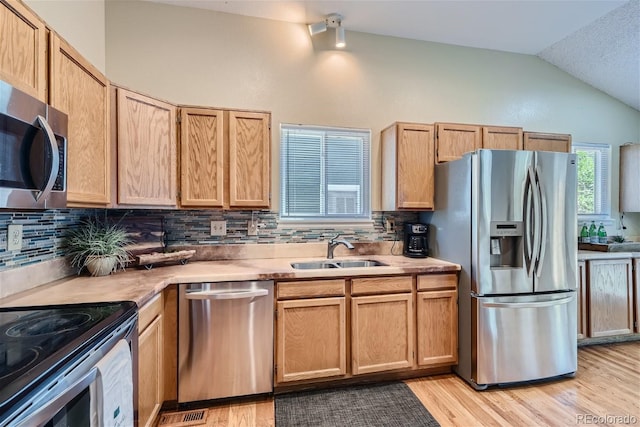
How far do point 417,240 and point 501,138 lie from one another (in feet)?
4.02

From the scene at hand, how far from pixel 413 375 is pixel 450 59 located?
3.00 m

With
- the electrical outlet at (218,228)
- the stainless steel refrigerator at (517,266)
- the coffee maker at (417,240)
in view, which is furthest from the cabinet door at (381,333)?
the electrical outlet at (218,228)

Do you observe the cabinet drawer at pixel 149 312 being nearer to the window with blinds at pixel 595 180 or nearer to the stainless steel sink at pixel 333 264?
the stainless steel sink at pixel 333 264

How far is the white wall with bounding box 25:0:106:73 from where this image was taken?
5.83ft

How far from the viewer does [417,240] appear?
9.23 ft

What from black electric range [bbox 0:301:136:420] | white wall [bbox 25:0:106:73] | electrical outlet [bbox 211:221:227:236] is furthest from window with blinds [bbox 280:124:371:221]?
black electric range [bbox 0:301:136:420]

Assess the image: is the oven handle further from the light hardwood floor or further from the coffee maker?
the coffee maker

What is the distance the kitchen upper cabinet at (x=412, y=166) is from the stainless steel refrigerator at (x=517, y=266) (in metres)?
0.39

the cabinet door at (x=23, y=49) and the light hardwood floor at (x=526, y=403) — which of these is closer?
the cabinet door at (x=23, y=49)

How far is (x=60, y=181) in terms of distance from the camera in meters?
1.31

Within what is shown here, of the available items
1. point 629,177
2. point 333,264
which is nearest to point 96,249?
point 333,264

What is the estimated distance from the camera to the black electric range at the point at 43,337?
2.50ft

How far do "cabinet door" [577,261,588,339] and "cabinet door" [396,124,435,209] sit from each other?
1.62m

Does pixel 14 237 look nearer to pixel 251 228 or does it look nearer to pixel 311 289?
pixel 251 228
